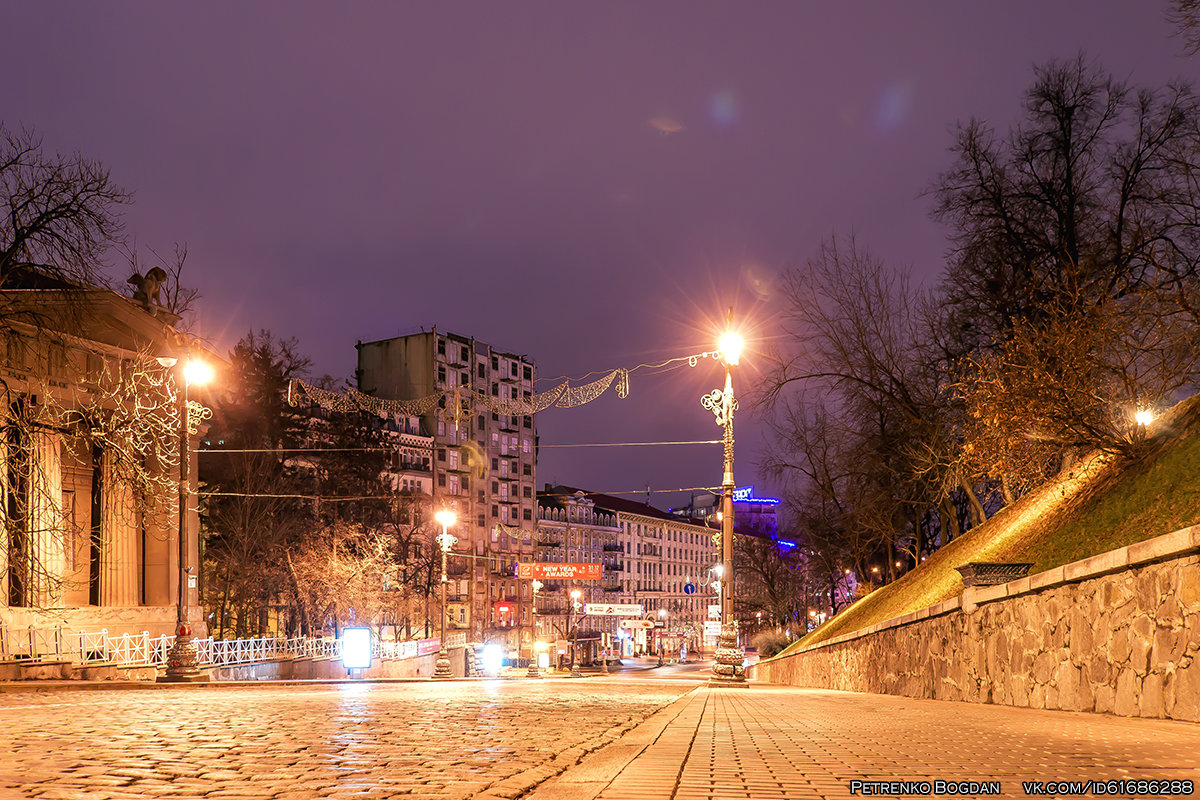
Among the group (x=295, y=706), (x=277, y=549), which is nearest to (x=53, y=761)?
(x=295, y=706)

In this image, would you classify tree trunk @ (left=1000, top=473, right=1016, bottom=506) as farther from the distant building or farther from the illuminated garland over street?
the distant building

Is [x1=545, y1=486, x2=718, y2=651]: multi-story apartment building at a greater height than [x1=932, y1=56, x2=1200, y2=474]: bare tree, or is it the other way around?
[x1=932, y1=56, x2=1200, y2=474]: bare tree

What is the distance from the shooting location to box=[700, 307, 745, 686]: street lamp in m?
23.9

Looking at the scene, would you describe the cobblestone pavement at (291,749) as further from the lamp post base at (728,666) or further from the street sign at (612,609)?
the street sign at (612,609)

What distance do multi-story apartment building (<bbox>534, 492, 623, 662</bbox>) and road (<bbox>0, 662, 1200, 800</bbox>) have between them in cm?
9782

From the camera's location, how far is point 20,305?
15391mm

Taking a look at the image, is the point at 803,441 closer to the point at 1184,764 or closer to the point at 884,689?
the point at 884,689

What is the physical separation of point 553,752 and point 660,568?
142035 millimetres

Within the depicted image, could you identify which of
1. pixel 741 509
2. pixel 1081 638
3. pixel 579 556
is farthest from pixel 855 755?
pixel 741 509

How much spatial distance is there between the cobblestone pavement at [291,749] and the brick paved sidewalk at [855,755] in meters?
0.56

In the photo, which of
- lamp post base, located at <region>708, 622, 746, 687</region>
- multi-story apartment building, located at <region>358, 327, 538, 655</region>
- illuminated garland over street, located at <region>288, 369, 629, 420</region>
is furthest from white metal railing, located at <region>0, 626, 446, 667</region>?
multi-story apartment building, located at <region>358, 327, 538, 655</region>

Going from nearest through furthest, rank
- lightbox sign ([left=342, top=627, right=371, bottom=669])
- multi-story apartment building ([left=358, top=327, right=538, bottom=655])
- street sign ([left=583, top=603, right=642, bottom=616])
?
1. lightbox sign ([left=342, top=627, right=371, bottom=669])
2. street sign ([left=583, top=603, right=642, bottom=616])
3. multi-story apartment building ([left=358, top=327, right=538, bottom=655])

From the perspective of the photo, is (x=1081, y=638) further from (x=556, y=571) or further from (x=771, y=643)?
(x=771, y=643)

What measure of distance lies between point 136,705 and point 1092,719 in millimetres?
12056
